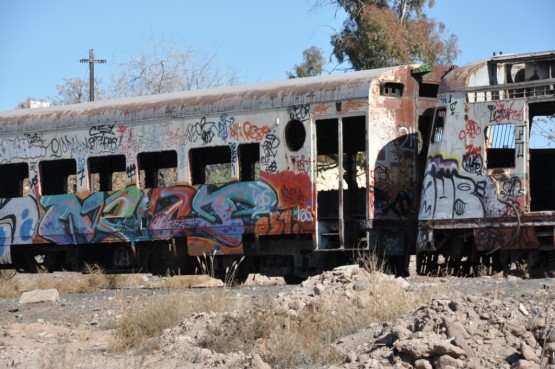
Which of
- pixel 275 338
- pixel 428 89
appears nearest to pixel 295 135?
pixel 428 89

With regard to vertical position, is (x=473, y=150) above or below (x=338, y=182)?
above

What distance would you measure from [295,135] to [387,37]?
2124 cm

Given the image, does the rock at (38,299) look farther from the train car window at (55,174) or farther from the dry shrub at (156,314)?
the train car window at (55,174)

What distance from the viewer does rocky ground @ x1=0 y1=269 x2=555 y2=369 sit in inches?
322

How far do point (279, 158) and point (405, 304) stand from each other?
6.70m

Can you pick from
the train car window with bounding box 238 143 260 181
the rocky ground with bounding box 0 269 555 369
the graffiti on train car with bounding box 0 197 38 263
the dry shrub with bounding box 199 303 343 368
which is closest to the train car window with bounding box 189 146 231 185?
the train car window with bounding box 238 143 260 181

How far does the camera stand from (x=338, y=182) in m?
17.2

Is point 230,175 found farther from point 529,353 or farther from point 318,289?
point 529,353

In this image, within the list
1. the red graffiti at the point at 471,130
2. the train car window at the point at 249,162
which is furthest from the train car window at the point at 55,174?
the red graffiti at the point at 471,130

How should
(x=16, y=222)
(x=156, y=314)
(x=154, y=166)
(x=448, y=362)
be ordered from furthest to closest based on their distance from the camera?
(x=16, y=222)
(x=154, y=166)
(x=156, y=314)
(x=448, y=362)

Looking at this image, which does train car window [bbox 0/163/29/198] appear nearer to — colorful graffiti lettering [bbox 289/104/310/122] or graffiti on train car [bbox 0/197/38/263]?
graffiti on train car [bbox 0/197/38/263]

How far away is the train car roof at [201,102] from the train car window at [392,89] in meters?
0.23

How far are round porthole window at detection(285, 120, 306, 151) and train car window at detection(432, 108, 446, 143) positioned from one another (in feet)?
7.69

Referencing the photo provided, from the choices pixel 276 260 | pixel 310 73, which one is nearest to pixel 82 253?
pixel 276 260
